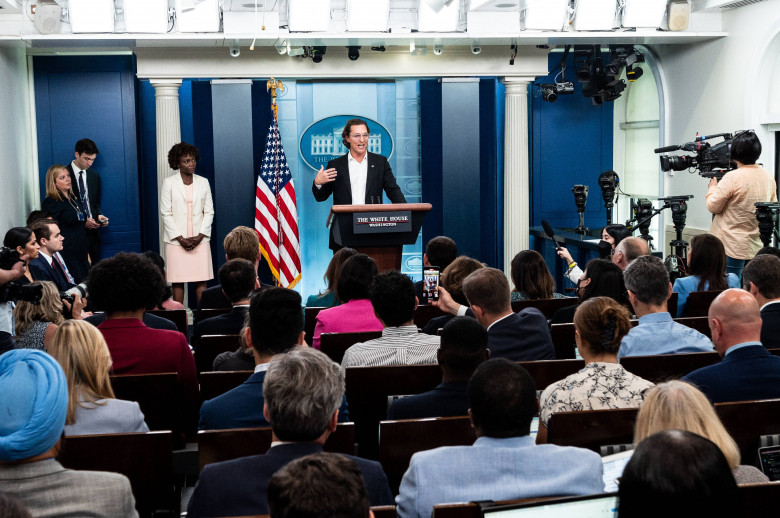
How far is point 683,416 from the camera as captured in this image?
6.45 feet

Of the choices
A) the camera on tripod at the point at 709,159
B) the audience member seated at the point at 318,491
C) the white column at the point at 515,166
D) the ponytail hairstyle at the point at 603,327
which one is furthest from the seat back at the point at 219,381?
the white column at the point at 515,166

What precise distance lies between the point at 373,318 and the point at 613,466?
205cm

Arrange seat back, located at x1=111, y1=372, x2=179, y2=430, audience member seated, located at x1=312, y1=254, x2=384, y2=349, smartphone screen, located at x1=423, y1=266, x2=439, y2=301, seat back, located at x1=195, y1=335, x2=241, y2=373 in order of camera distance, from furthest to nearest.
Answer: smartphone screen, located at x1=423, y1=266, x2=439, y2=301
audience member seated, located at x1=312, y1=254, x2=384, y2=349
seat back, located at x1=195, y1=335, x2=241, y2=373
seat back, located at x1=111, y1=372, x2=179, y2=430

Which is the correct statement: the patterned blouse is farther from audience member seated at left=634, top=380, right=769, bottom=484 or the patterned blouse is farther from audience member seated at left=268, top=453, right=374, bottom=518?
audience member seated at left=268, top=453, right=374, bottom=518

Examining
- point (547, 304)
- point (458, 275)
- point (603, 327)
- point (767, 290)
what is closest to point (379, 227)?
point (458, 275)

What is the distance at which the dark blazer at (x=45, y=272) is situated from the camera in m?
5.67

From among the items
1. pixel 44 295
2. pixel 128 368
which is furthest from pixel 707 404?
pixel 44 295

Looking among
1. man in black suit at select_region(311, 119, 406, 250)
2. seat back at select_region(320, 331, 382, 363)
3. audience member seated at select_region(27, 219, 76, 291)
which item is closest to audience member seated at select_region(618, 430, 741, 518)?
seat back at select_region(320, 331, 382, 363)

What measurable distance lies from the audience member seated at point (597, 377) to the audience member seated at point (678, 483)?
1.34 meters

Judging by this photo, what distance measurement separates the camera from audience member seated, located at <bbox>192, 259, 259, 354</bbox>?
4.21 metres

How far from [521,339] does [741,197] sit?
3.76 m

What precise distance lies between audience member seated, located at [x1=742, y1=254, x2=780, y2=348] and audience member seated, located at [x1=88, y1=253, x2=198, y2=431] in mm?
2574

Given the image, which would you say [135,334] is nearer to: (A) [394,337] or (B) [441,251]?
(A) [394,337]

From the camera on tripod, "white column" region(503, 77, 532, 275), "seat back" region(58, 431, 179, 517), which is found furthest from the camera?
"white column" region(503, 77, 532, 275)
